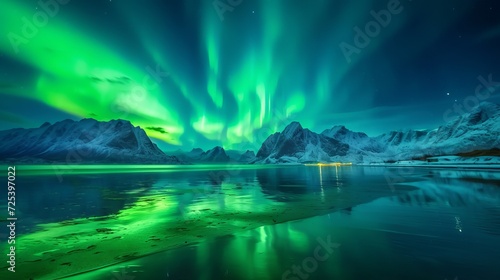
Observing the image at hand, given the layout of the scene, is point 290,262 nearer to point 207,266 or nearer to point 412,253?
point 207,266

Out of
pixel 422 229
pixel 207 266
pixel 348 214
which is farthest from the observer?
pixel 348 214

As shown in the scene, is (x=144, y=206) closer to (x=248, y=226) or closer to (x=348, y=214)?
(x=248, y=226)

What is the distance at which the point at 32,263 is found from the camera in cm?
887

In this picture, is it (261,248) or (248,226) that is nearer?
(261,248)

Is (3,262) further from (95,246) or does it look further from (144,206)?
(144,206)

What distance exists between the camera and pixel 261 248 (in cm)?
991

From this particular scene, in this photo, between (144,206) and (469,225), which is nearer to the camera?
(469,225)

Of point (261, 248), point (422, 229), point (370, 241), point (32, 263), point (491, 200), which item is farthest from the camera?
point (491, 200)

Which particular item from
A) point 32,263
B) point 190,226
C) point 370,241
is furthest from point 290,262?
point 32,263

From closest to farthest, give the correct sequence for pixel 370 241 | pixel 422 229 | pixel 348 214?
pixel 370 241 < pixel 422 229 < pixel 348 214

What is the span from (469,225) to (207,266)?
545 inches

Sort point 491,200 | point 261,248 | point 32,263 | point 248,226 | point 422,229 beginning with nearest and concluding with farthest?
point 32,263 < point 261,248 < point 422,229 < point 248,226 < point 491,200

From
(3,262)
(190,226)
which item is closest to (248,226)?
(190,226)

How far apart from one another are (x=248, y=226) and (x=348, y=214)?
7.31 metres
